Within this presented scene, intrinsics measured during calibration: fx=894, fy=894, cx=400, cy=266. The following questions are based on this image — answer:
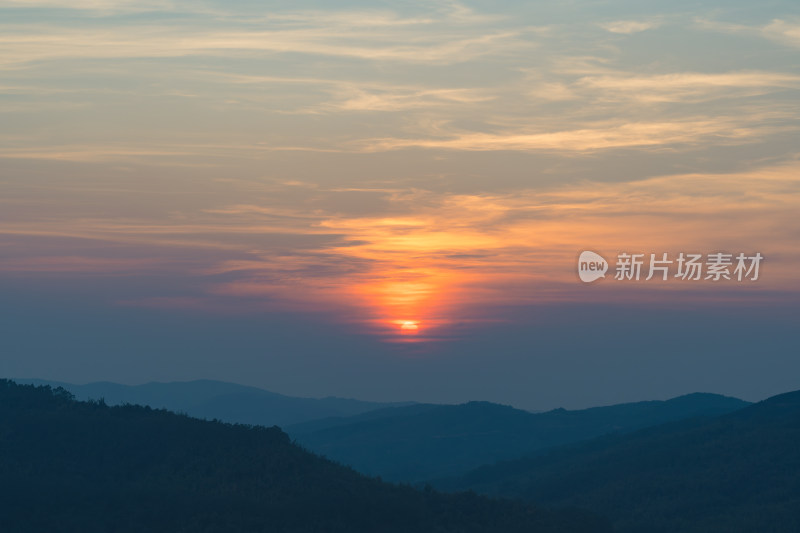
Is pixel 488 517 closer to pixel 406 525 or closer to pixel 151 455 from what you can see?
pixel 406 525

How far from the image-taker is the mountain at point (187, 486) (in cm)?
4991

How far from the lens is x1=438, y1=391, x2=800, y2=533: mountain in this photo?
8044cm

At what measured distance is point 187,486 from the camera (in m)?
56.8

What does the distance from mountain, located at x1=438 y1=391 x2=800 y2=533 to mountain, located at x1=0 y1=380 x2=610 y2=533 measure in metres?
19.6

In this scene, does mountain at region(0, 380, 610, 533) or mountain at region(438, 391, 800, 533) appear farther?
mountain at region(438, 391, 800, 533)

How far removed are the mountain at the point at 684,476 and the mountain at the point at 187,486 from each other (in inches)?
770

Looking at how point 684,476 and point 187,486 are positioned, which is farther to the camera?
point 684,476

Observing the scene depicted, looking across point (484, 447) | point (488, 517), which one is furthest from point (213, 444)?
point (484, 447)

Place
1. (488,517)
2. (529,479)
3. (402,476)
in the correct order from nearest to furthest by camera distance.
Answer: (488,517), (529,479), (402,476)

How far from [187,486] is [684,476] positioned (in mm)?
59853

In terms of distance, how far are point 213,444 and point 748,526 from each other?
44389 mm

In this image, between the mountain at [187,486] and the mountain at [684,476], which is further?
the mountain at [684,476]

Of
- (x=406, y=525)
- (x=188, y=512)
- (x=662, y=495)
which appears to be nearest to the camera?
(x=188, y=512)

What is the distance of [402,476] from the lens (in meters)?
164
